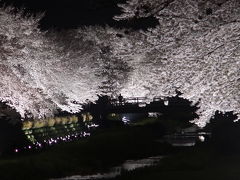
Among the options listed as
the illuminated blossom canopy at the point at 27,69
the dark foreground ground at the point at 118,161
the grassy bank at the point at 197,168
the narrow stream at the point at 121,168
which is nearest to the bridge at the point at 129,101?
the illuminated blossom canopy at the point at 27,69

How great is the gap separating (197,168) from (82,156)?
7.08 m

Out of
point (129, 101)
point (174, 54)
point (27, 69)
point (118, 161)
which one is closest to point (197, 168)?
point (174, 54)

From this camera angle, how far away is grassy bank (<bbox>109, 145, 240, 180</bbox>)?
56.0 feet

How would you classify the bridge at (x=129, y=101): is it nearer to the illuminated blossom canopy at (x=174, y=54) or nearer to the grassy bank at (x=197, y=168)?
the illuminated blossom canopy at (x=174, y=54)

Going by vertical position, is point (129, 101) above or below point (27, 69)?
below

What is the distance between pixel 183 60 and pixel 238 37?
5.46 feet

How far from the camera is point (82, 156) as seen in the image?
2438 cm

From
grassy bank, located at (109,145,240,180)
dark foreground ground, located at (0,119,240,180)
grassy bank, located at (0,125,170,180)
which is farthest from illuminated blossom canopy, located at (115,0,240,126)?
grassy bank, located at (0,125,170,180)

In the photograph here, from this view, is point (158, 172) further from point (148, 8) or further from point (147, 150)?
point (147, 150)

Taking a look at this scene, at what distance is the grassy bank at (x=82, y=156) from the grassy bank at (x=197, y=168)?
3.92m

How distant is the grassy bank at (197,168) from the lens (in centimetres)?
1706

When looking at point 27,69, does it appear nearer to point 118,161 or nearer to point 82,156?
point 82,156

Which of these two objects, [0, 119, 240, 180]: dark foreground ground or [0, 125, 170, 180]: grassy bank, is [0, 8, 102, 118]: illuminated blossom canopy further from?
[0, 119, 240, 180]: dark foreground ground

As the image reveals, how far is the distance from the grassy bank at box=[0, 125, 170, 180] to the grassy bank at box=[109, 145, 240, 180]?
392 centimetres
